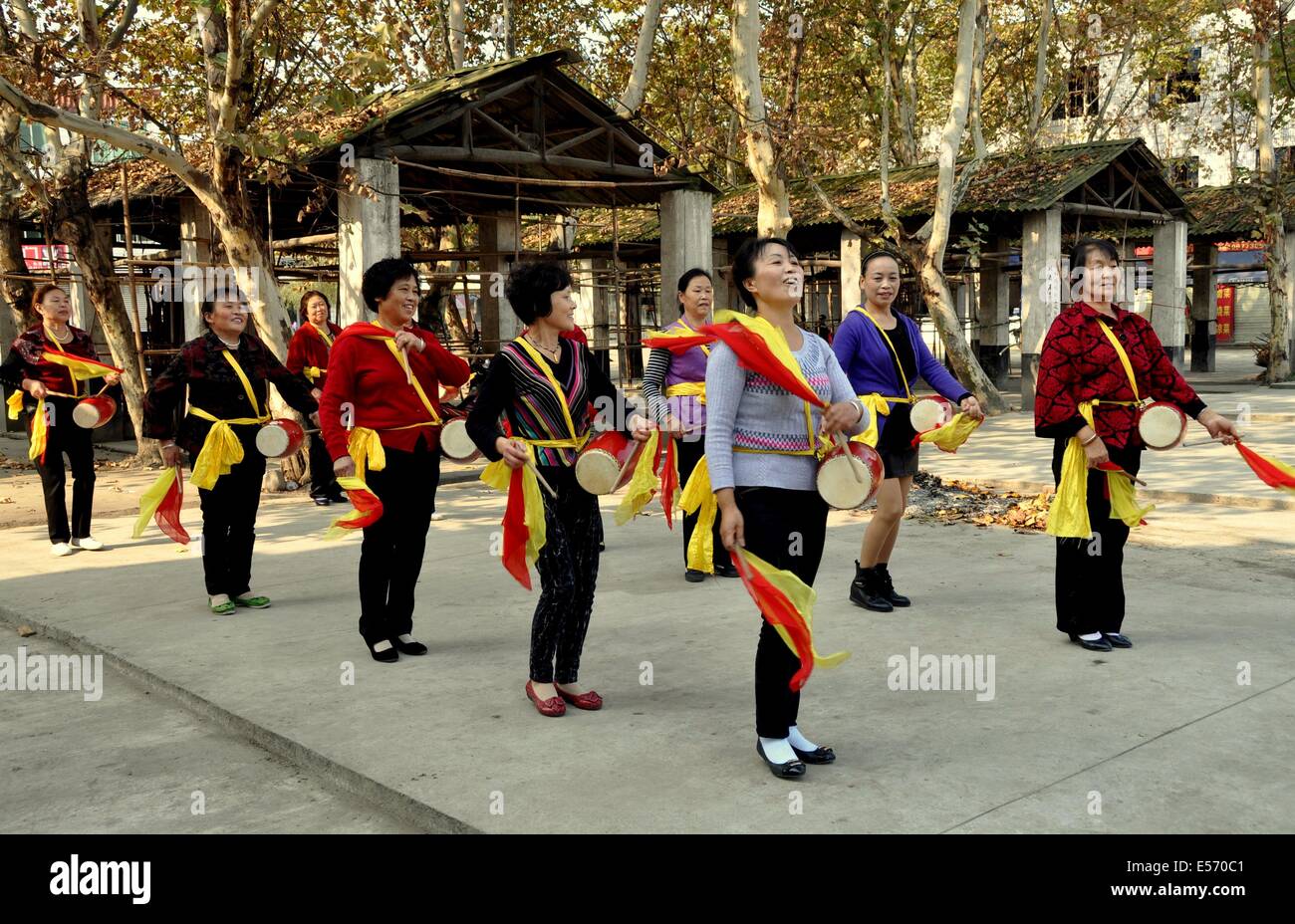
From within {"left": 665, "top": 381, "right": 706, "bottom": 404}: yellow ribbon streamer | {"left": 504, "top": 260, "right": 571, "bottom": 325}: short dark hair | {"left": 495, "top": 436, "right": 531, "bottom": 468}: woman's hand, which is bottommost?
{"left": 495, "top": 436, "right": 531, "bottom": 468}: woman's hand

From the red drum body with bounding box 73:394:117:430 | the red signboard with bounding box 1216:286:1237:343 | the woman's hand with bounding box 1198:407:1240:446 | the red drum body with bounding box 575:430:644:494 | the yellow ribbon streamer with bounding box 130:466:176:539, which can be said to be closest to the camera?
the red drum body with bounding box 575:430:644:494

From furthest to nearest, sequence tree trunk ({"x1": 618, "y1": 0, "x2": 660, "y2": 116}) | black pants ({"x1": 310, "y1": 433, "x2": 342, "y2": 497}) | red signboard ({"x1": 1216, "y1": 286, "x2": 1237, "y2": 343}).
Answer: red signboard ({"x1": 1216, "y1": 286, "x2": 1237, "y2": 343}) → tree trunk ({"x1": 618, "y1": 0, "x2": 660, "y2": 116}) → black pants ({"x1": 310, "y1": 433, "x2": 342, "y2": 497})

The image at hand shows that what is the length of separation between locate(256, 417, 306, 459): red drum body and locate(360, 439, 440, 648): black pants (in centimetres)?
112

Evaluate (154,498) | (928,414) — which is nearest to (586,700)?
(928,414)

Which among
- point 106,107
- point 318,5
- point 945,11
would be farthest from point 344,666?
point 945,11

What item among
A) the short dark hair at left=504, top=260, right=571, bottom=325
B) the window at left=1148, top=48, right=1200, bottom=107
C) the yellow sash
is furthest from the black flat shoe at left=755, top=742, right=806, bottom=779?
the window at left=1148, top=48, right=1200, bottom=107

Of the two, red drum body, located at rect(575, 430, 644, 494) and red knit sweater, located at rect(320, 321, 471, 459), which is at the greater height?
red knit sweater, located at rect(320, 321, 471, 459)

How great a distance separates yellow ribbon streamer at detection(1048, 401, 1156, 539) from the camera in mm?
5160

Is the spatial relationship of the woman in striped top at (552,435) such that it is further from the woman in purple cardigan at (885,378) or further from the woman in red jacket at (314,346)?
the woman in red jacket at (314,346)

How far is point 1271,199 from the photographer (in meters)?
20.4

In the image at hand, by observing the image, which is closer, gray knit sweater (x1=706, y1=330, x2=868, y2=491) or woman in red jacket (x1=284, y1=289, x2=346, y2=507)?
gray knit sweater (x1=706, y1=330, x2=868, y2=491)

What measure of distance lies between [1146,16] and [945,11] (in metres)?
5.46

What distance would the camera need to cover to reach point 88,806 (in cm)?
388

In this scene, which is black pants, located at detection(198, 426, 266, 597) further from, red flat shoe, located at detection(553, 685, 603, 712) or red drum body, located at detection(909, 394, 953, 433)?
red drum body, located at detection(909, 394, 953, 433)
